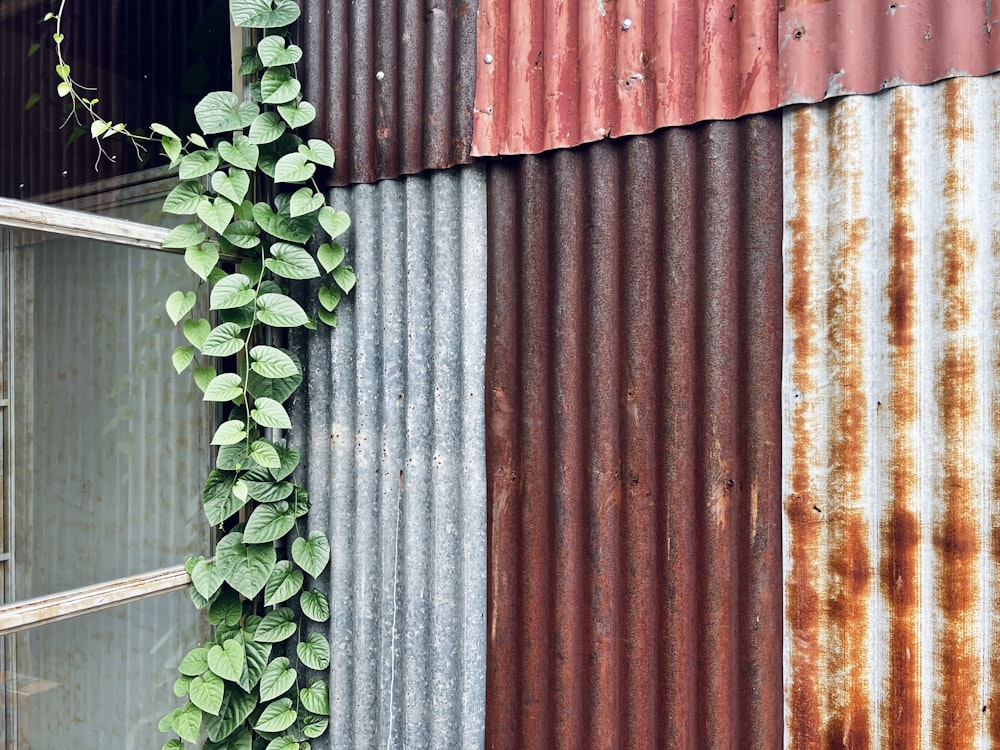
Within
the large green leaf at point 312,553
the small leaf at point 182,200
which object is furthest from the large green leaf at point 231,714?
the small leaf at point 182,200

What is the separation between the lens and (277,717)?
1.67 meters

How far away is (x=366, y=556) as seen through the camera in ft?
5.61

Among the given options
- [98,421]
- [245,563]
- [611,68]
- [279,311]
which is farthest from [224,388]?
[611,68]

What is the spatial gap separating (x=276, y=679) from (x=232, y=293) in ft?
3.34

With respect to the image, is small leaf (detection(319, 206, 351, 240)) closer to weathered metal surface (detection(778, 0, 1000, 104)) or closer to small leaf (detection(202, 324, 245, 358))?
small leaf (detection(202, 324, 245, 358))

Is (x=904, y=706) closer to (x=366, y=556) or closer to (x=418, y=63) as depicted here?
(x=366, y=556)

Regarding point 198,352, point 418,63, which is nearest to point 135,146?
point 198,352

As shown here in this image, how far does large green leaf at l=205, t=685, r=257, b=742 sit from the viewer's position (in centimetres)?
164

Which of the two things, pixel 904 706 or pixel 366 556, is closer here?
pixel 904 706

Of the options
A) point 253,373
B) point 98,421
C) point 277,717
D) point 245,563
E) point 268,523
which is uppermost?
point 253,373

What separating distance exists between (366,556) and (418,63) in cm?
129

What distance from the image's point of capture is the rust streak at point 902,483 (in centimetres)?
113

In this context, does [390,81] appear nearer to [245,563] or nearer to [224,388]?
[224,388]

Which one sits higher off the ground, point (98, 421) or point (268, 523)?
point (98, 421)
